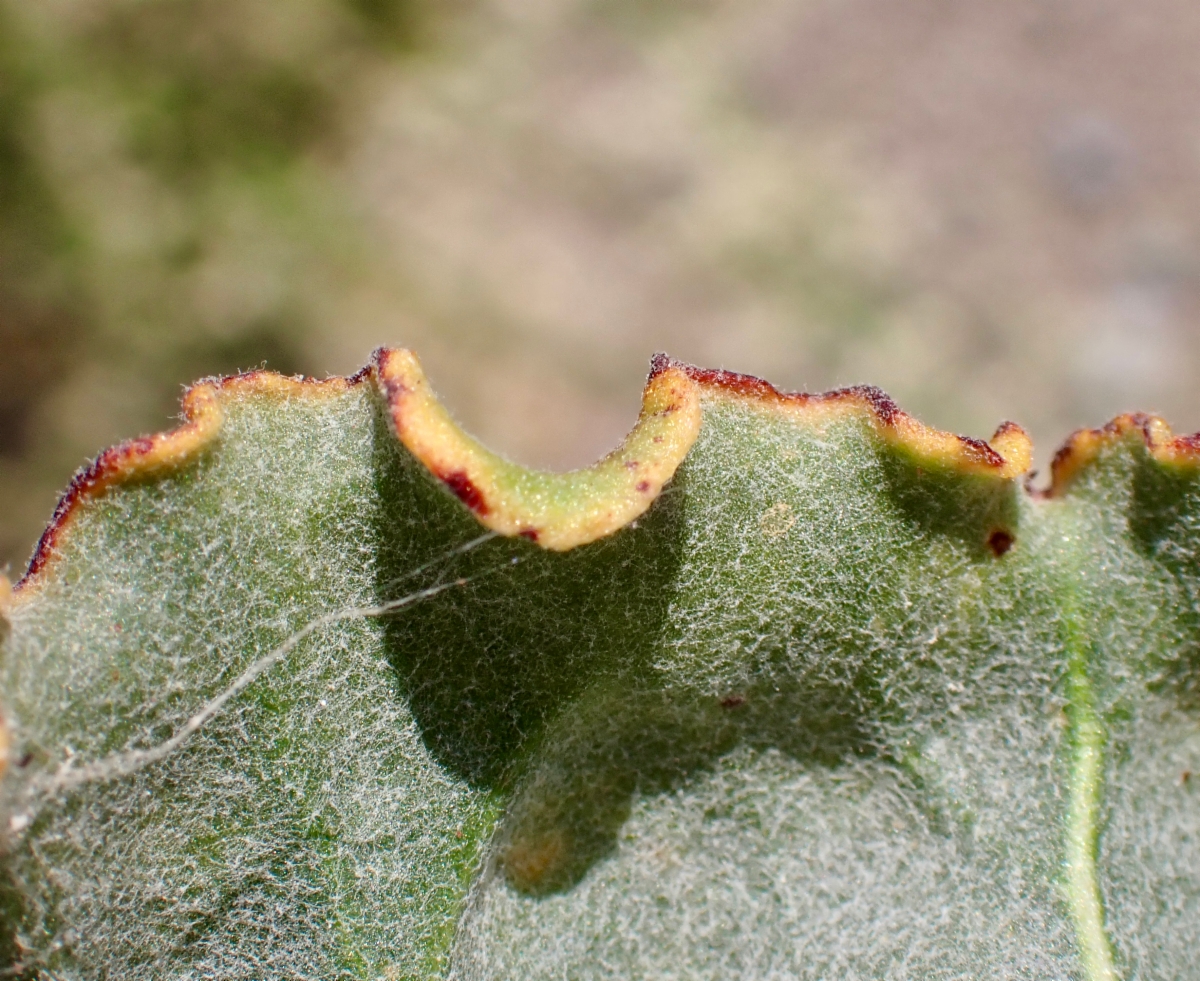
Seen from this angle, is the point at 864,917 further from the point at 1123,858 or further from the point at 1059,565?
the point at 1059,565

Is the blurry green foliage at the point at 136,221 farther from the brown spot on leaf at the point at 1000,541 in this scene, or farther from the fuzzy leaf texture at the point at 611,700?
the brown spot on leaf at the point at 1000,541

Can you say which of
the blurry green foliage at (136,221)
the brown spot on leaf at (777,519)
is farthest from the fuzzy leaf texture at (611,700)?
the blurry green foliage at (136,221)

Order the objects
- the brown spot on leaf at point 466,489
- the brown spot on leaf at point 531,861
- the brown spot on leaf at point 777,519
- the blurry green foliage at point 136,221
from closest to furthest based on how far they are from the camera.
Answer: the brown spot on leaf at point 466,489, the brown spot on leaf at point 777,519, the brown spot on leaf at point 531,861, the blurry green foliage at point 136,221

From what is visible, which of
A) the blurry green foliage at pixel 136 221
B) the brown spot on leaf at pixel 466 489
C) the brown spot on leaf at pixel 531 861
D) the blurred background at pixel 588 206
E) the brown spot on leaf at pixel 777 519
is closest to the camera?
the brown spot on leaf at pixel 466 489

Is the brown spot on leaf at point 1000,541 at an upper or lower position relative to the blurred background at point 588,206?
lower

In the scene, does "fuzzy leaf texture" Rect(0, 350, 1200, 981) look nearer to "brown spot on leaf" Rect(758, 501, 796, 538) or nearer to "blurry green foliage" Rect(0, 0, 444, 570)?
"brown spot on leaf" Rect(758, 501, 796, 538)

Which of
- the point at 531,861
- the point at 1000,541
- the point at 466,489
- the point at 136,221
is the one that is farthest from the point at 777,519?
the point at 136,221

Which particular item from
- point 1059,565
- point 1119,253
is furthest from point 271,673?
point 1119,253

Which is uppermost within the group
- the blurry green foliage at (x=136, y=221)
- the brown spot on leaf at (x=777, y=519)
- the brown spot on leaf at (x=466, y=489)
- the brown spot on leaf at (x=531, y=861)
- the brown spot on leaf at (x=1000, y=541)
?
the blurry green foliage at (x=136, y=221)
